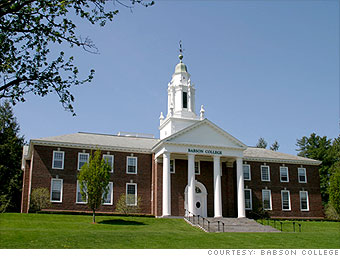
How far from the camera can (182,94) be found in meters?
45.6

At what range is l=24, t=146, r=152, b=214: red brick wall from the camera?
123 ft

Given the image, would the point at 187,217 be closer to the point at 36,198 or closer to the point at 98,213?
the point at 98,213

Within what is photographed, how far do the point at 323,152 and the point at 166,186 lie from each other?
42415mm

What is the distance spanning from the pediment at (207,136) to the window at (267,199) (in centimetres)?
755

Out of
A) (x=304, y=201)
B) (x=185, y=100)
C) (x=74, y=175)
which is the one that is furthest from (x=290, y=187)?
(x=74, y=175)

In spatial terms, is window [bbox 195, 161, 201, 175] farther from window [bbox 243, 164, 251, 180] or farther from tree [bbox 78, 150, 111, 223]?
tree [bbox 78, 150, 111, 223]

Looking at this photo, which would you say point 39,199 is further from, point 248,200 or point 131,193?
point 248,200

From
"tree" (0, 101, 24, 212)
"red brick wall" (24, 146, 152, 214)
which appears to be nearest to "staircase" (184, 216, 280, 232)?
"red brick wall" (24, 146, 152, 214)

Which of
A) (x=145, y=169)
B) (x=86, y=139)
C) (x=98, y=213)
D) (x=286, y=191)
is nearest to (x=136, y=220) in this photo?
(x=98, y=213)

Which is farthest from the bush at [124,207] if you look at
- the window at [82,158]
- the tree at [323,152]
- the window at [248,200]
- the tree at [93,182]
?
the tree at [323,152]

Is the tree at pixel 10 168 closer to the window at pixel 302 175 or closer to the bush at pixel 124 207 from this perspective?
the bush at pixel 124 207

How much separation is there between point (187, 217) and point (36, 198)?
13.0 m

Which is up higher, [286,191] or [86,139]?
[86,139]

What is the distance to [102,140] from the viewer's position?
1658 inches
